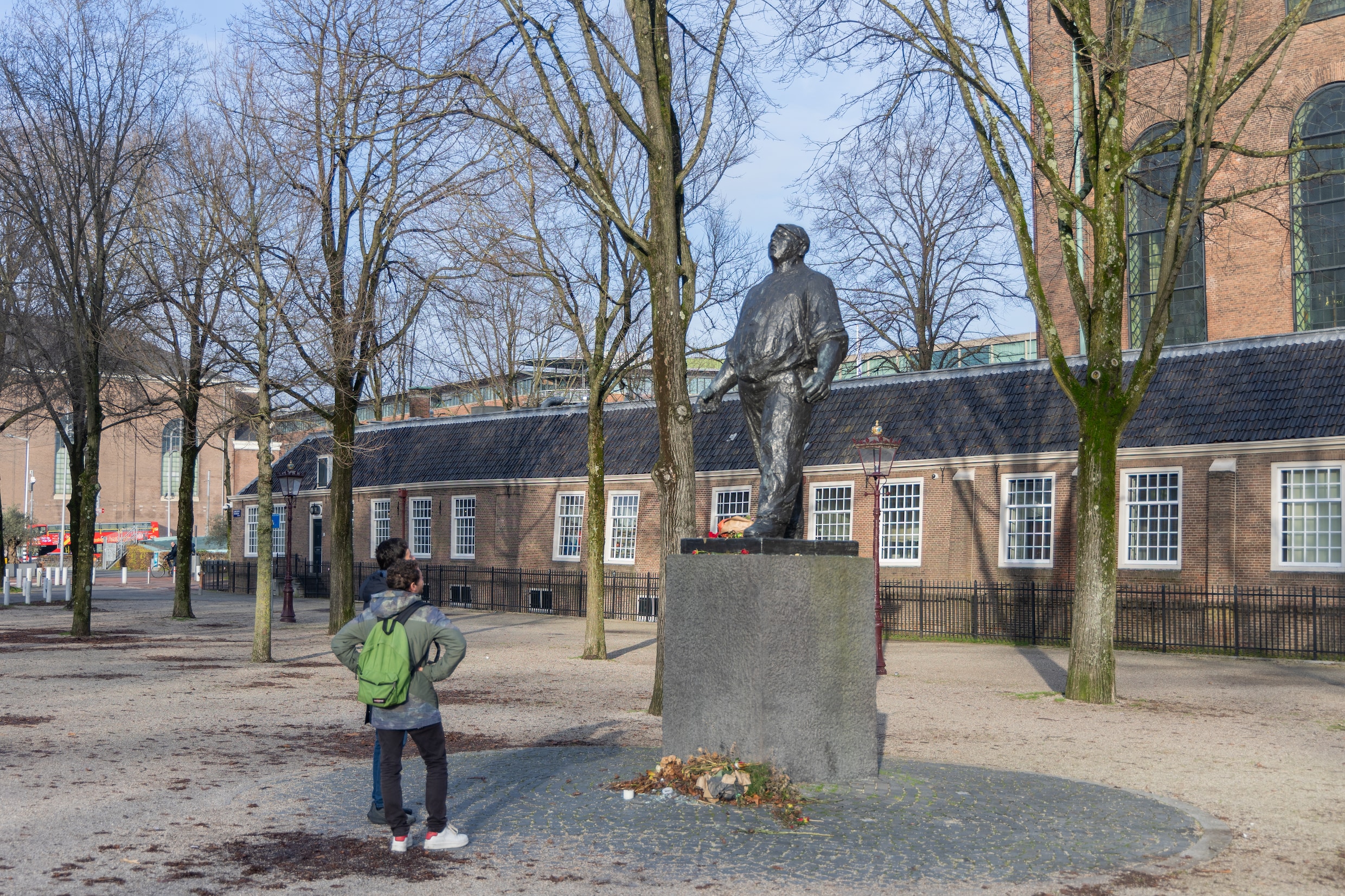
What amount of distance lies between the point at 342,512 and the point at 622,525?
44.2 ft

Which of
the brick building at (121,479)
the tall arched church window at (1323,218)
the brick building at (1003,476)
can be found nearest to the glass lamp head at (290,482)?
the brick building at (1003,476)

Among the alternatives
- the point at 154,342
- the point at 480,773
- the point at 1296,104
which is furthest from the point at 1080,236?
the point at 480,773

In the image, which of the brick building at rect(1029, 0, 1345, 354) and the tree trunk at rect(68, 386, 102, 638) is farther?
the brick building at rect(1029, 0, 1345, 354)

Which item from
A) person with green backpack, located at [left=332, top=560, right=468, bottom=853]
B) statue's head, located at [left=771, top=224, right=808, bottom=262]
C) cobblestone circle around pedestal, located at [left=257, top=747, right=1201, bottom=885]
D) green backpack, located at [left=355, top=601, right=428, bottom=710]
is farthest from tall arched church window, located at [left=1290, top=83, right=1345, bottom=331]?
green backpack, located at [left=355, top=601, right=428, bottom=710]

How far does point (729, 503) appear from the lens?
1266 inches

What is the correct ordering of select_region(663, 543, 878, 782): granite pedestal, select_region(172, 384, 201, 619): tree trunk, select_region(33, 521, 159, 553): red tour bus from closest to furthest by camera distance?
select_region(663, 543, 878, 782): granite pedestal, select_region(172, 384, 201, 619): tree trunk, select_region(33, 521, 159, 553): red tour bus

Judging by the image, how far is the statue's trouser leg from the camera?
354 inches

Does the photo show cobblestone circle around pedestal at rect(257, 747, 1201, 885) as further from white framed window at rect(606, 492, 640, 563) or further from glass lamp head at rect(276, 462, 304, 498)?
white framed window at rect(606, 492, 640, 563)

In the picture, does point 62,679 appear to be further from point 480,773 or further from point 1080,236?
point 1080,236

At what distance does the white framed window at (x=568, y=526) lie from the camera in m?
36.6

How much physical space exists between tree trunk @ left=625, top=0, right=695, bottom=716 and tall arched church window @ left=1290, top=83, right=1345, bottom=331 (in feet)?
80.3

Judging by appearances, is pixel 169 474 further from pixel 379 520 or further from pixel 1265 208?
pixel 1265 208

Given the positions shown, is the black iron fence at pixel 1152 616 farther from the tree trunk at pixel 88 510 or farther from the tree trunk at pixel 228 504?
the tree trunk at pixel 228 504

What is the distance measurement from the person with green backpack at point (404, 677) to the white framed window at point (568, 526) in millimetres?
29288
